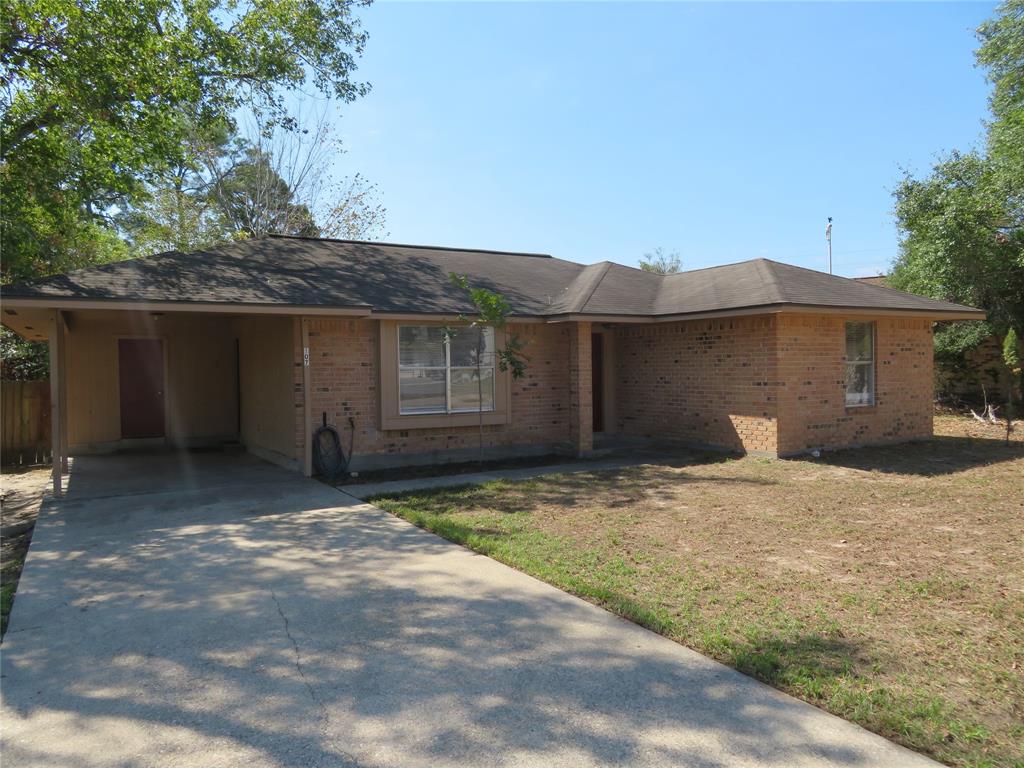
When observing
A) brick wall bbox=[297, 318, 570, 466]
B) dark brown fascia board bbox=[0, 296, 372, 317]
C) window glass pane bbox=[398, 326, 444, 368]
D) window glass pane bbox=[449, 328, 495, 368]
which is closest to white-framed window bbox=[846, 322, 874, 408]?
brick wall bbox=[297, 318, 570, 466]

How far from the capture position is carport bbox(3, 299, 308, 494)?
40.7 feet

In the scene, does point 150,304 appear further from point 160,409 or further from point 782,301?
point 782,301

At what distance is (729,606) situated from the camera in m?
4.80

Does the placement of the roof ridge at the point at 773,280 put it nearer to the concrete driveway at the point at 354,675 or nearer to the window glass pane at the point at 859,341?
the window glass pane at the point at 859,341

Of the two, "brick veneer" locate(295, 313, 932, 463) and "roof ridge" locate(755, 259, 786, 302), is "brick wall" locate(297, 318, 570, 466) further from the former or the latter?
"roof ridge" locate(755, 259, 786, 302)

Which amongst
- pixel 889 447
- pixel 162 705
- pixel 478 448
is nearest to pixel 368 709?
pixel 162 705

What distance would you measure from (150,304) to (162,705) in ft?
20.8

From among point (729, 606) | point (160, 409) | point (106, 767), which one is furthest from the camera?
point (160, 409)

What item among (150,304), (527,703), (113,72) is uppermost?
(113,72)

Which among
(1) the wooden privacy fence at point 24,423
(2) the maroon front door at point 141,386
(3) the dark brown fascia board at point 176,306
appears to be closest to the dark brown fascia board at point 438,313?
(3) the dark brown fascia board at point 176,306

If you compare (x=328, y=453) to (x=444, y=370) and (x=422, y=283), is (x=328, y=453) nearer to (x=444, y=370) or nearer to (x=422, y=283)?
(x=444, y=370)

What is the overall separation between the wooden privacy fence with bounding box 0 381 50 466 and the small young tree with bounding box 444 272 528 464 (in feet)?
30.5

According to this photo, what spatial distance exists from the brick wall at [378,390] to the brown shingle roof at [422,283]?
62 centimetres

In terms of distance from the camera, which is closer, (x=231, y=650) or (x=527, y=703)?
(x=527, y=703)
